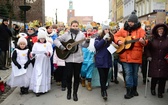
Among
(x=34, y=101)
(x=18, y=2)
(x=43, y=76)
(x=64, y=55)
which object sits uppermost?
(x=18, y=2)

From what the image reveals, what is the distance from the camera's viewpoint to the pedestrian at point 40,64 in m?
7.38

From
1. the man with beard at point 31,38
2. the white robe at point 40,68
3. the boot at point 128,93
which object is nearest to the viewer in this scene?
the boot at point 128,93

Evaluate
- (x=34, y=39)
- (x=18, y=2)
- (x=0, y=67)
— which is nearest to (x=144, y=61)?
(x=34, y=39)

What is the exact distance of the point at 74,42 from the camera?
659 cm

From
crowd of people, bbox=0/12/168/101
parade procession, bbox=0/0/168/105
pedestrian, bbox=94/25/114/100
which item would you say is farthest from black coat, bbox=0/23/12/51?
pedestrian, bbox=94/25/114/100

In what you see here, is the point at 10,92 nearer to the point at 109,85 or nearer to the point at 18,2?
the point at 109,85

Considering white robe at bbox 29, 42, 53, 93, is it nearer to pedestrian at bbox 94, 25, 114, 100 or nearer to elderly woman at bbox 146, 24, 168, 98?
pedestrian at bbox 94, 25, 114, 100

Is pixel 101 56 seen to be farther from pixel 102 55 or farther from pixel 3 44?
pixel 3 44

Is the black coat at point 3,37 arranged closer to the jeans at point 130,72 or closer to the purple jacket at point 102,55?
the purple jacket at point 102,55

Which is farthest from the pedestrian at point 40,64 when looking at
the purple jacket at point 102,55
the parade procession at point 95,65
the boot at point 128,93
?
the boot at point 128,93

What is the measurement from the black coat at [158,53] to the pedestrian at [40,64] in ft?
8.52

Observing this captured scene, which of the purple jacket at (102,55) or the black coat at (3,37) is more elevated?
the black coat at (3,37)

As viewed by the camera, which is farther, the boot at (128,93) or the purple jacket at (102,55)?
the boot at (128,93)

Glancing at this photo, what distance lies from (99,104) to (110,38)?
1.56 meters
